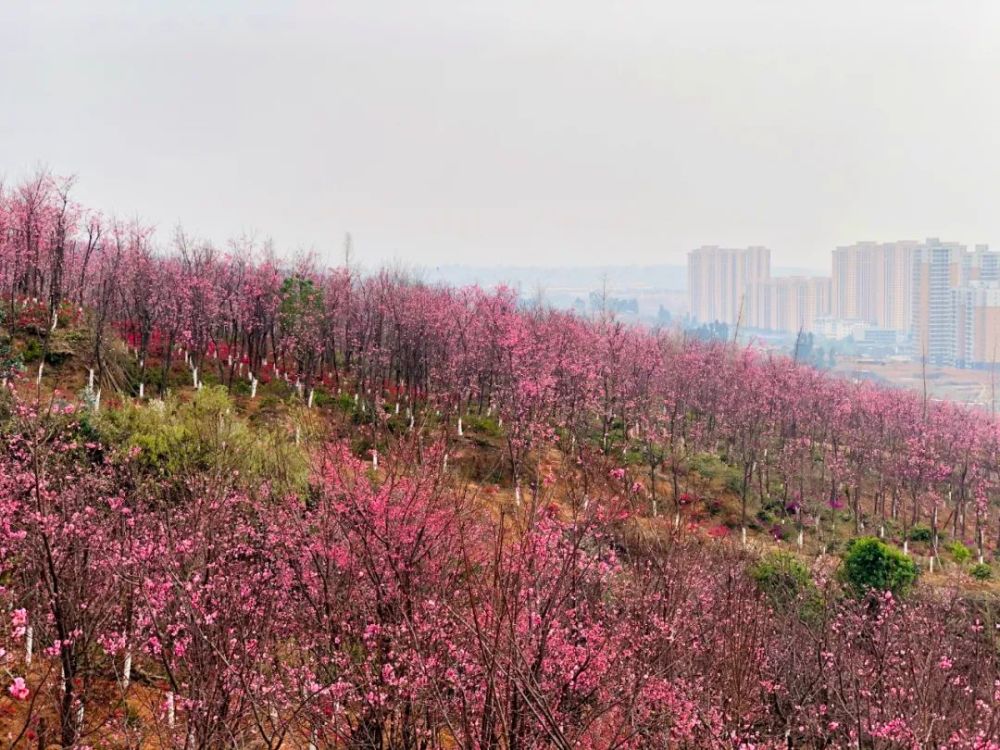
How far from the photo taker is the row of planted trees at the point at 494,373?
2208cm

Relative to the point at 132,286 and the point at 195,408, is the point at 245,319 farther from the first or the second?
the point at 195,408

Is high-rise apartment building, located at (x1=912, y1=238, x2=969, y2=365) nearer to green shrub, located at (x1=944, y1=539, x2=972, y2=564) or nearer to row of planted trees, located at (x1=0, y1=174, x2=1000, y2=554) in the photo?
row of planted trees, located at (x1=0, y1=174, x2=1000, y2=554)

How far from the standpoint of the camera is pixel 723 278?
165 meters

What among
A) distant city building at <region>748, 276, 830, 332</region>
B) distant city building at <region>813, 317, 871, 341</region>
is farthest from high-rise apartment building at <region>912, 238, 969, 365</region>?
distant city building at <region>748, 276, 830, 332</region>

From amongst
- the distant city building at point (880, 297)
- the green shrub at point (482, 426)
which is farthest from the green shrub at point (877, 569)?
the distant city building at point (880, 297)

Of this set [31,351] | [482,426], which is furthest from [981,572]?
[31,351]

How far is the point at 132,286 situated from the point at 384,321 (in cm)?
884

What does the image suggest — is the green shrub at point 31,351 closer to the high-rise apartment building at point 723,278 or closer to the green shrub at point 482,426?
the green shrub at point 482,426

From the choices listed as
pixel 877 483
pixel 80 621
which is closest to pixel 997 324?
pixel 877 483

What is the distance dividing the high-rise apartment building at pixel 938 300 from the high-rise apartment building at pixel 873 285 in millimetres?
10247

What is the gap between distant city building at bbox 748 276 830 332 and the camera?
146250 millimetres

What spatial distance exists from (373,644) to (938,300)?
437 feet

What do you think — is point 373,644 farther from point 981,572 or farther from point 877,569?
point 981,572

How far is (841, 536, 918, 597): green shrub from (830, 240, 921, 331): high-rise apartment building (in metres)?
132
